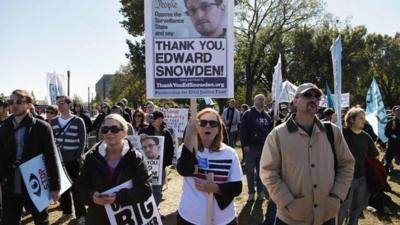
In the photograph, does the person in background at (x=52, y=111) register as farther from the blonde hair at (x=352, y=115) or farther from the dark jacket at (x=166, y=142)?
the blonde hair at (x=352, y=115)

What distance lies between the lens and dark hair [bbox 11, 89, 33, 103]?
16.2 ft

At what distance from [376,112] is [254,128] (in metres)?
4.41

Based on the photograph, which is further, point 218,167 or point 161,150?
point 161,150

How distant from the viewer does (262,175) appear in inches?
157

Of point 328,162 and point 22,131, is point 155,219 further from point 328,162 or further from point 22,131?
point 22,131

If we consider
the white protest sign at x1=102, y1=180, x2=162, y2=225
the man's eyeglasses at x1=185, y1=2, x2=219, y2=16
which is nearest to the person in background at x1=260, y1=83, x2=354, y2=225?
the white protest sign at x1=102, y1=180, x2=162, y2=225

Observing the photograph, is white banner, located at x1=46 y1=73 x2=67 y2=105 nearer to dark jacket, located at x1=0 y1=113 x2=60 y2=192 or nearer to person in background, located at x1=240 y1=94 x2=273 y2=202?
person in background, located at x1=240 y1=94 x2=273 y2=202

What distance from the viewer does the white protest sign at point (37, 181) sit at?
4.93 meters

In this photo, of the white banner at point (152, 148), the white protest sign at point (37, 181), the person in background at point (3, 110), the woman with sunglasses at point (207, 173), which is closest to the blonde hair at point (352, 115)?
the woman with sunglasses at point (207, 173)

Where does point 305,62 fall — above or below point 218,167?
above

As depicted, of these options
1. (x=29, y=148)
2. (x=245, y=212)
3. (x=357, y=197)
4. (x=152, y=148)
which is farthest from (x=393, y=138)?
(x=29, y=148)

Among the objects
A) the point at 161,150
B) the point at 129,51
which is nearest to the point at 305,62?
the point at 129,51

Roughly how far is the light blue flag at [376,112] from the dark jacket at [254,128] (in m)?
3.94

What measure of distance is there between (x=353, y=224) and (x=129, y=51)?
30.8m
